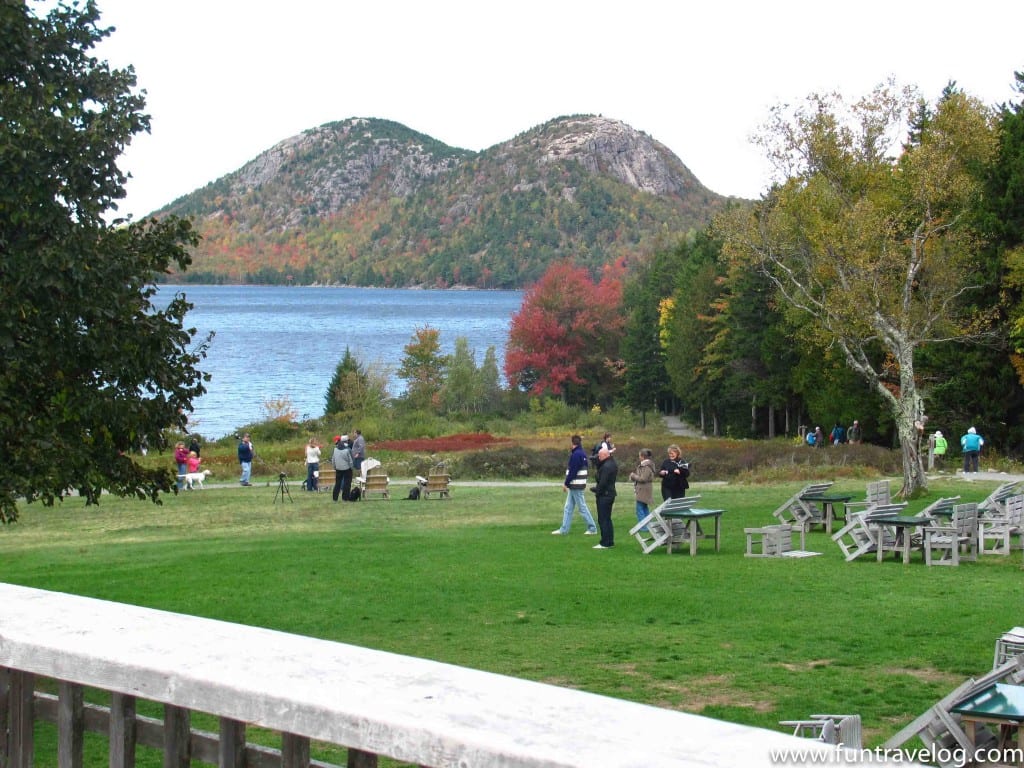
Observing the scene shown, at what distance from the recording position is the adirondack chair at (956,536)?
1555 centimetres

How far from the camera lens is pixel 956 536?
50.8 feet

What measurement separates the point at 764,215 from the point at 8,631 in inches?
1066

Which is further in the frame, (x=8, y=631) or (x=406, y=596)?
(x=406, y=596)

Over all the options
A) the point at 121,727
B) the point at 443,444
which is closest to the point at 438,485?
the point at 443,444

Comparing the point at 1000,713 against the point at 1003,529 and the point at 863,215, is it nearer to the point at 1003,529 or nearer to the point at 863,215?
the point at 1003,529

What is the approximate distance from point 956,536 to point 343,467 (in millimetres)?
16746

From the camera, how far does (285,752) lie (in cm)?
295

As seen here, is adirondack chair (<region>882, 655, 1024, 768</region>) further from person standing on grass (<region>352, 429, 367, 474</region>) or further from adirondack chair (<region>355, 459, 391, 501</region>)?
person standing on grass (<region>352, 429, 367, 474</region>)

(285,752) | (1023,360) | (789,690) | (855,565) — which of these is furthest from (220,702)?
(1023,360)

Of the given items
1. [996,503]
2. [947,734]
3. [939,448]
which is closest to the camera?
[947,734]

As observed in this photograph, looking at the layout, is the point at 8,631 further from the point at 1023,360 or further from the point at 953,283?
the point at 1023,360

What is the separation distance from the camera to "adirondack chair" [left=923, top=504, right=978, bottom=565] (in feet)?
51.0

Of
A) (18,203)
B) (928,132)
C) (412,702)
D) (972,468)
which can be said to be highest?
(928,132)

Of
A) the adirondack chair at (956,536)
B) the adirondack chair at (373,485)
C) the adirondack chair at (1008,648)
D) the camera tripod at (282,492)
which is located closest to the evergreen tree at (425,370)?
the camera tripod at (282,492)
